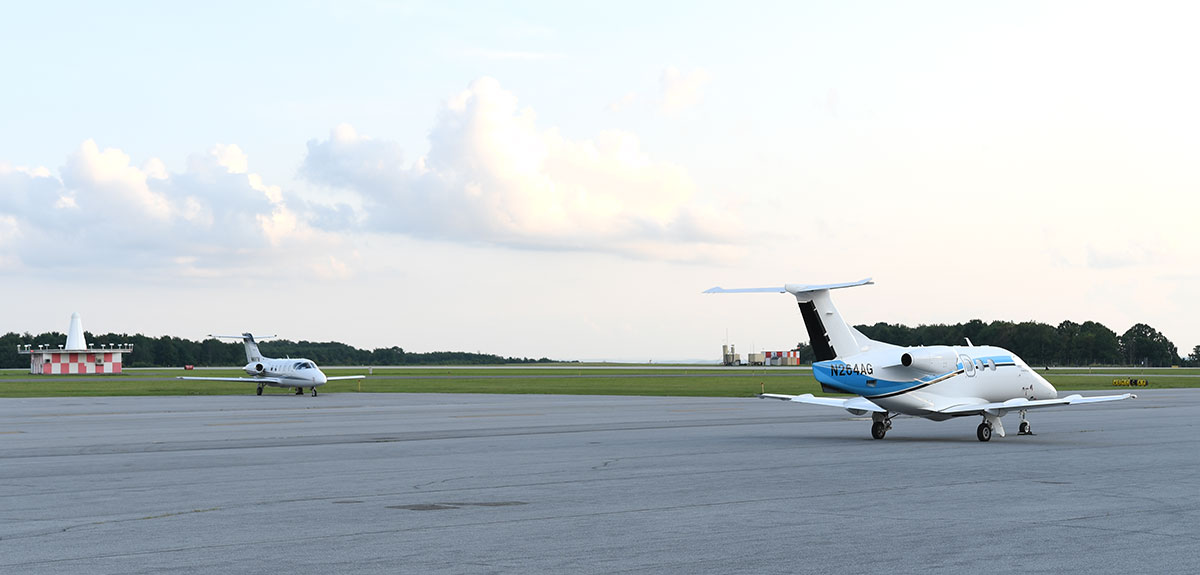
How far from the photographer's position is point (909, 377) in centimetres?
2972

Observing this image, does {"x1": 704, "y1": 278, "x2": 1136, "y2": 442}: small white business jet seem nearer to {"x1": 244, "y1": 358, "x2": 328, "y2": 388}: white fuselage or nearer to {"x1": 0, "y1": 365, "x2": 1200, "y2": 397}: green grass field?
{"x1": 0, "y1": 365, "x2": 1200, "y2": 397}: green grass field

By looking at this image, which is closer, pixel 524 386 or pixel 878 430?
pixel 878 430

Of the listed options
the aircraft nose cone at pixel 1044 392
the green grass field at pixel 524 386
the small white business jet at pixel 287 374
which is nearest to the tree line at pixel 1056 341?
the green grass field at pixel 524 386

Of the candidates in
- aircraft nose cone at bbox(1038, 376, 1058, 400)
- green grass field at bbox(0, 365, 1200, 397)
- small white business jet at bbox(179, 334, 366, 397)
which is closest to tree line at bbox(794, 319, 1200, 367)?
green grass field at bbox(0, 365, 1200, 397)

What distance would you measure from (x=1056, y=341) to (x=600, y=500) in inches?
6580

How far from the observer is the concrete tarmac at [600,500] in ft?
40.3

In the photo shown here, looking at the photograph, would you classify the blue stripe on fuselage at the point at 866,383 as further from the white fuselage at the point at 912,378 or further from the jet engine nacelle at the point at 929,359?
the jet engine nacelle at the point at 929,359

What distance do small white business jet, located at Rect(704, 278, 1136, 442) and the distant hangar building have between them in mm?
138821

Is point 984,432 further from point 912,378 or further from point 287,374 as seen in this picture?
point 287,374

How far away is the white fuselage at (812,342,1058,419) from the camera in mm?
29688

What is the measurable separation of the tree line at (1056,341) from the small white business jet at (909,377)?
104870 millimetres

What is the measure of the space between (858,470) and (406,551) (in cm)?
1157

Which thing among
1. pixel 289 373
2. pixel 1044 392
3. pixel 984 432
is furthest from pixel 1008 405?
pixel 289 373

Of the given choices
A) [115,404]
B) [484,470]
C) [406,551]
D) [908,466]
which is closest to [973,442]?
[908,466]
